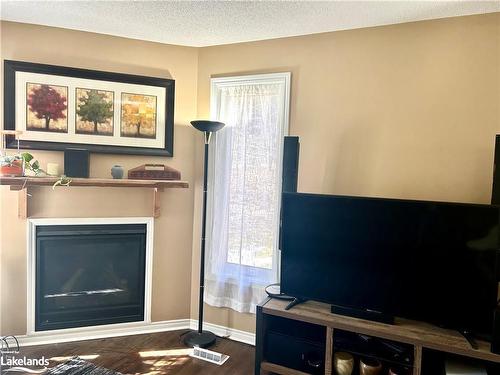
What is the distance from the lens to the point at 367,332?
2078 mm

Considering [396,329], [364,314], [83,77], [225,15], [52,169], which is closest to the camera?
[396,329]

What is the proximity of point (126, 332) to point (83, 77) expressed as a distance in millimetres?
2139

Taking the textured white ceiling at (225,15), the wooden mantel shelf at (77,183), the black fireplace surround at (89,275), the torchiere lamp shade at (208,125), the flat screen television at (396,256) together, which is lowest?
the black fireplace surround at (89,275)

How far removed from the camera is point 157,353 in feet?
9.02

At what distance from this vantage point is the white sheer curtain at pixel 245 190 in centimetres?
281

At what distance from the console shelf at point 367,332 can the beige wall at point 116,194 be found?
1058 millimetres

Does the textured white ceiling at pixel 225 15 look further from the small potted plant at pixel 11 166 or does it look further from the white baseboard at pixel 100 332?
the white baseboard at pixel 100 332

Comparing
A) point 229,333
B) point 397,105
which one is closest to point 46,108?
point 229,333

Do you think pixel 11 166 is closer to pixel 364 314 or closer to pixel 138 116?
pixel 138 116

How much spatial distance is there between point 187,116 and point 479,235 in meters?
2.33

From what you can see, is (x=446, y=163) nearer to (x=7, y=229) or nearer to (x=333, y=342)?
(x=333, y=342)

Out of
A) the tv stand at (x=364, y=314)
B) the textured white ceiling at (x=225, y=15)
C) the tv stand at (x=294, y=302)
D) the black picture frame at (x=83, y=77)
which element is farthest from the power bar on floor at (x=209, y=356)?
the textured white ceiling at (x=225, y=15)

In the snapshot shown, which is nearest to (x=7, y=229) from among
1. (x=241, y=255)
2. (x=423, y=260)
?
(x=241, y=255)

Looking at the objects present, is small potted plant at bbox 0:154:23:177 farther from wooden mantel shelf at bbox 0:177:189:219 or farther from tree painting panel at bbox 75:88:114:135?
tree painting panel at bbox 75:88:114:135
